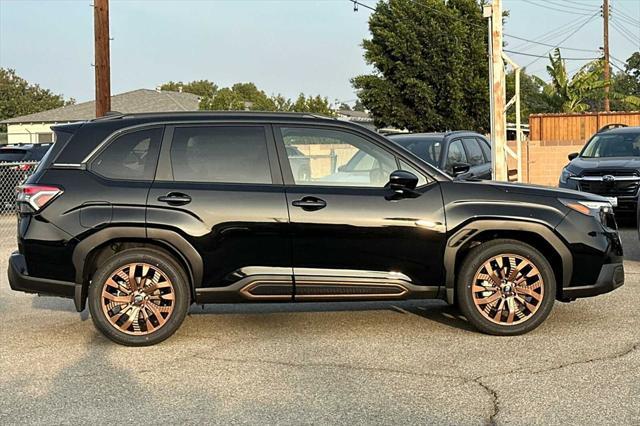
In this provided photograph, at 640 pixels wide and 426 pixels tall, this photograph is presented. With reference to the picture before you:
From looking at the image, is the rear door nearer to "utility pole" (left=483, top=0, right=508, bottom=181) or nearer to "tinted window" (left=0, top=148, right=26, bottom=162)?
"utility pole" (left=483, top=0, right=508, bottom=181)

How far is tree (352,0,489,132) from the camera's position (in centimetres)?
3722

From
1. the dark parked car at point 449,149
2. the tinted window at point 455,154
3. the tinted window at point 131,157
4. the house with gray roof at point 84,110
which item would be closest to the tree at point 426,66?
the house with gray roof at point 84,110

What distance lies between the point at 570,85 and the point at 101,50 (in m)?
24.9

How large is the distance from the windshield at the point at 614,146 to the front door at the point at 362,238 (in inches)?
368

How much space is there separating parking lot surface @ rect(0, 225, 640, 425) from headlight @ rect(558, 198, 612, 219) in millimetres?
995

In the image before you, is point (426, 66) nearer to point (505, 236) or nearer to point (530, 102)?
point (530, 102)

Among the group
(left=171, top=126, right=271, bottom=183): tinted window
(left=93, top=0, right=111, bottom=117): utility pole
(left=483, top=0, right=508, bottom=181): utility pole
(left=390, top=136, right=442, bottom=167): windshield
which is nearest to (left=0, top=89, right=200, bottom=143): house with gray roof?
(left=93, top=0, right=111, bottom=117): utility pole

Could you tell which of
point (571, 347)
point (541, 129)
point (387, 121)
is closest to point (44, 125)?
point (387, 121)

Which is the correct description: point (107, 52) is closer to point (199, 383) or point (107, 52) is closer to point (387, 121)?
point (199, 383)

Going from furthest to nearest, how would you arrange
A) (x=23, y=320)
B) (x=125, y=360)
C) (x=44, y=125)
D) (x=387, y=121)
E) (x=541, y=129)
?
(x=44, y=125) → (x=387, y=121) → (x=541, y=129) → (x=23, y=320) → (x=125, y=360)

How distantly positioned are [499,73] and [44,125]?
4001cm

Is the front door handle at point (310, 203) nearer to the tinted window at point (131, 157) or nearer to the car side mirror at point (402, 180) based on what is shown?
the car side mirror at point (402, 180)

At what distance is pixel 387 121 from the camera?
38188 mm

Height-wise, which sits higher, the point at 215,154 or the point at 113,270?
the point at 215,154
